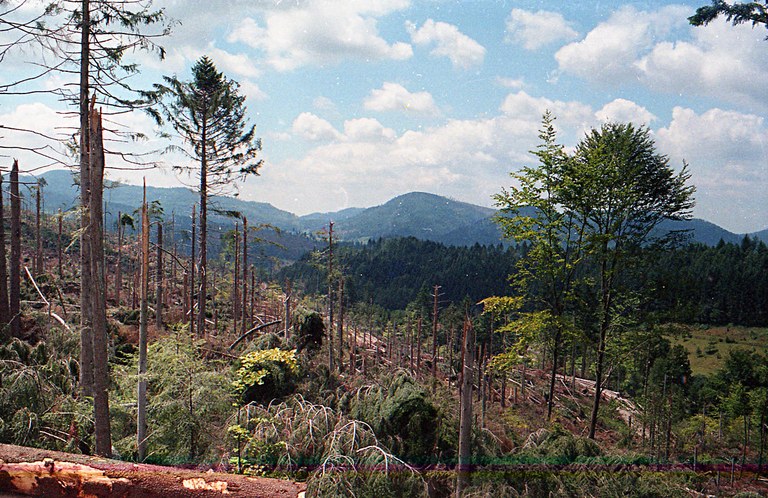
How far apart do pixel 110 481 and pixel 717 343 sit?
7982cm

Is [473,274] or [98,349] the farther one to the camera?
[473,274]

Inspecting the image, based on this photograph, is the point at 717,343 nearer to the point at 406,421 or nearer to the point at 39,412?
the point at 406,421

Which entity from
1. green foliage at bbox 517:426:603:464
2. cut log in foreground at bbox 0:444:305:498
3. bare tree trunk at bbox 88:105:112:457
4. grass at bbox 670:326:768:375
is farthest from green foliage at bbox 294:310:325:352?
grass at bbox 670:326:768:375

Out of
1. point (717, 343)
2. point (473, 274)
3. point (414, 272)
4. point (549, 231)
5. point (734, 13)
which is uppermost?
point (734, 13)

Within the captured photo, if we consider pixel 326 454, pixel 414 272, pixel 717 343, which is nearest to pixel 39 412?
pixel 326 454

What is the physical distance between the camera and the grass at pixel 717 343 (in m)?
54.7

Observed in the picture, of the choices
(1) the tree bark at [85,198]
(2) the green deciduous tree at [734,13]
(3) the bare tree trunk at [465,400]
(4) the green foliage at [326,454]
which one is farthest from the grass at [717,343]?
(1) the tree bark at [85,198]

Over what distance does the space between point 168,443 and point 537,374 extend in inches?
1427

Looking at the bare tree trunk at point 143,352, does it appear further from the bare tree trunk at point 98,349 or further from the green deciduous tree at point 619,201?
the green deciduous tree at point 619,201

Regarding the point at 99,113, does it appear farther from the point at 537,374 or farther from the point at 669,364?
the point at 669,364

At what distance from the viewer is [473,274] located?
100 meters

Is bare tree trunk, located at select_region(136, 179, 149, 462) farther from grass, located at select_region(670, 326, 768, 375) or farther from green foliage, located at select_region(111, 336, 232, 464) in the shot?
grass, located at select_region(670, 326, 768, 375)

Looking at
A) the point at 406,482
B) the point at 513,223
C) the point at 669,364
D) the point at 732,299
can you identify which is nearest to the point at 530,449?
the point at 406,482

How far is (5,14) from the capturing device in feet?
15.3
